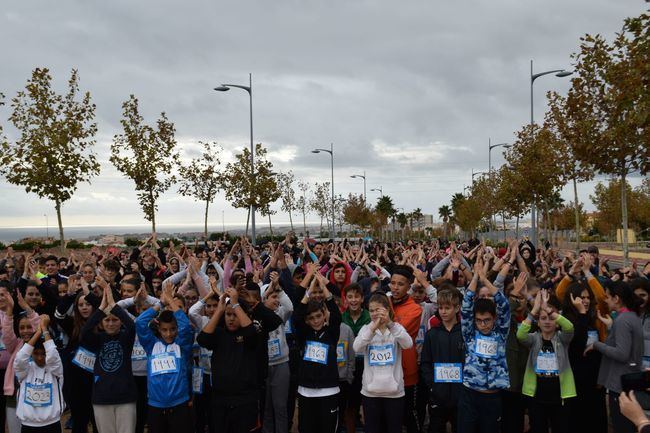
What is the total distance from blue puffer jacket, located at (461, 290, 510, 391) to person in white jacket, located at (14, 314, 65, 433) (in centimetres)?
379

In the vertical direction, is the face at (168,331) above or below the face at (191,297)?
below

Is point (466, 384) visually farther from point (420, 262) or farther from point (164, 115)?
point (164, 115)

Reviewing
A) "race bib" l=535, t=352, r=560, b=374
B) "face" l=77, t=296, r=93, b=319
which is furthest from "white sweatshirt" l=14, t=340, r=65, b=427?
"race bib" l=535, t=352, r=560, b=374

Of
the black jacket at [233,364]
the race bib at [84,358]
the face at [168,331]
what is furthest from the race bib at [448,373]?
the race bib at [84,358]

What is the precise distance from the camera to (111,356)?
524 centimetres

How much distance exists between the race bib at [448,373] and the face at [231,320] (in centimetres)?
197

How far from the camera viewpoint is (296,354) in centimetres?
626

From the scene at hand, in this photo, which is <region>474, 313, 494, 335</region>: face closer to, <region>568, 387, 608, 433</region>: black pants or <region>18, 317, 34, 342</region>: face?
<region>568, 387, 608, 433</region>: black pants

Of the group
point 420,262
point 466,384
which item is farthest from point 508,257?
point 420,262

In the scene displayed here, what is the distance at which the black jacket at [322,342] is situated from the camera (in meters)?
5.30

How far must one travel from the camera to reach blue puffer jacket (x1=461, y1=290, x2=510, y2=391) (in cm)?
496

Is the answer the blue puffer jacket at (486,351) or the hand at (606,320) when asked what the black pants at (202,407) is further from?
the hand at (606,320)

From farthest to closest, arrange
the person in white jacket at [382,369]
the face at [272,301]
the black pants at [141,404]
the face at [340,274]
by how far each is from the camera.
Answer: the face at [340,274] → the face at [272,301] → the black pants at [141,404] → the person in white jacket at [382,369]

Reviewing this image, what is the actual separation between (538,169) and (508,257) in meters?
19.4
